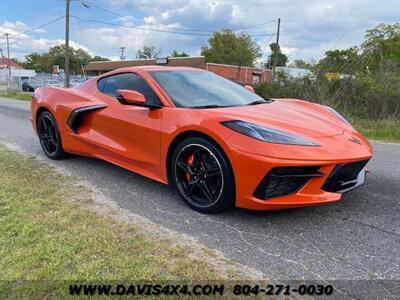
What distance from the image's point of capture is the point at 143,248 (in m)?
2.72

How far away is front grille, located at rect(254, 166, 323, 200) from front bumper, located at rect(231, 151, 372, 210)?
0.06 feet

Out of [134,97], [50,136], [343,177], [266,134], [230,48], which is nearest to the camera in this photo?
[266,134]

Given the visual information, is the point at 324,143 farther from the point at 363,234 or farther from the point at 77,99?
the point at 77,99

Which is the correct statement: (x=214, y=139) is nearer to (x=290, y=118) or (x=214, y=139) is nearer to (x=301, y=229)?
(x=290, y=118)

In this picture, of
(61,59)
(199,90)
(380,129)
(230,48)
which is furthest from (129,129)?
(61,59)

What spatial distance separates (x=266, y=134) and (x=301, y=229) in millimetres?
813

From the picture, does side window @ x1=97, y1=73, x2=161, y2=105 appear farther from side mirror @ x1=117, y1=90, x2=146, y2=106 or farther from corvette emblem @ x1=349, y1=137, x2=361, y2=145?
corvette emblem @ x1=349, y1=137, x2=361, y2=145

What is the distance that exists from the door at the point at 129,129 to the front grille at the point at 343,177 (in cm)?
158

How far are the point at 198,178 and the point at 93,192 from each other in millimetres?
1279

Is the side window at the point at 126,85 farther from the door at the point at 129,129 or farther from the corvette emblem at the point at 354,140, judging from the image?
the corvette emblem at the point at 354,140

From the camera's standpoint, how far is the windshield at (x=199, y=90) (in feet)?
12.3

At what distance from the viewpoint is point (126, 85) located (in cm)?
435

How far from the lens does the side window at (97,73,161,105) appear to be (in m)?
3.91

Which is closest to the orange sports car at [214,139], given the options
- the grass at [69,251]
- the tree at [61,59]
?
the grass at [69,251]
